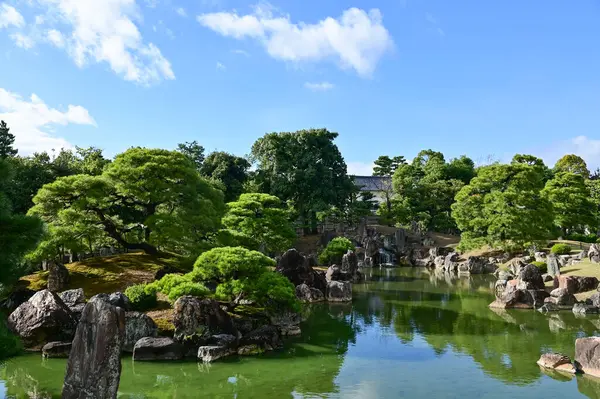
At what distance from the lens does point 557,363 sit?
1242 cm

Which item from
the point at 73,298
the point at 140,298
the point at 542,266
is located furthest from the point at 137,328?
the point at 542,266

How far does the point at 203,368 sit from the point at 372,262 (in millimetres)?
31512

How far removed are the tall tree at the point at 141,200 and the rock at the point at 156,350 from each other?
687 cm

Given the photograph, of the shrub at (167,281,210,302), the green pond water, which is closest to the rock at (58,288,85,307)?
the green pond water

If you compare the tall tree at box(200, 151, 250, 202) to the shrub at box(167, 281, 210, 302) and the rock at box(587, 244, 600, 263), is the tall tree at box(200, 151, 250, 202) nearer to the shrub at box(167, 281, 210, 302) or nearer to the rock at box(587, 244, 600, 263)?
the rock at box(587, 244, 600, 263)

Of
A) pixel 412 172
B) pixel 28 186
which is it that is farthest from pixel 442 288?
pixel 412 172

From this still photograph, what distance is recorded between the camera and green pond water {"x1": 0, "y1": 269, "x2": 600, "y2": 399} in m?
10.9

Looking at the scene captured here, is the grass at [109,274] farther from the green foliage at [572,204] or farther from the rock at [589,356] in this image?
the green foliage at [572,204]

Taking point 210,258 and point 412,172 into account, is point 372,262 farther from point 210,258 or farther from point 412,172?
point 210,258

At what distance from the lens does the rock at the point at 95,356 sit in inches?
311

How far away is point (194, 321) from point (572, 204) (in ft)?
128

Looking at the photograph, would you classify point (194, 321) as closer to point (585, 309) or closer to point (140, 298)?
point (140, 298)

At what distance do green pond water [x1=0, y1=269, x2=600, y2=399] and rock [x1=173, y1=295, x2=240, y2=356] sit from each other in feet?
2.99

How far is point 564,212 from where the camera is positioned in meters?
41.4
